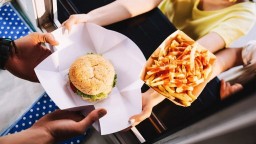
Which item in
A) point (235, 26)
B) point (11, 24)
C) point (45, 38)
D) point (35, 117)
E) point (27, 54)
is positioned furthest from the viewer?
point (11, 24)

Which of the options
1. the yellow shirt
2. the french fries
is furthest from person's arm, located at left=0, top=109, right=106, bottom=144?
the yellow shirt

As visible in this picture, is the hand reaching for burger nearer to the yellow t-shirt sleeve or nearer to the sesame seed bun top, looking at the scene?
the sesame seed bun top

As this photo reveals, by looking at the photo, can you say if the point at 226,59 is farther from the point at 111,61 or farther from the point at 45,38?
the point at 45,38

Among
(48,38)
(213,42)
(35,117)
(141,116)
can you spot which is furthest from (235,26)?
(35,117)

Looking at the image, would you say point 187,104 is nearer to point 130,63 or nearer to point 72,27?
point 130,63

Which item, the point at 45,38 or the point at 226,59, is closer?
the point at 226,59

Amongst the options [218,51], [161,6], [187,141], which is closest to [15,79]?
[161,6]

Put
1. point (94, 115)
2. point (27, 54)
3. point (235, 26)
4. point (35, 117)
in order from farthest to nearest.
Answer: point (35, 117) < point (27, 54) < point (94, 115) < point (235, 26)
